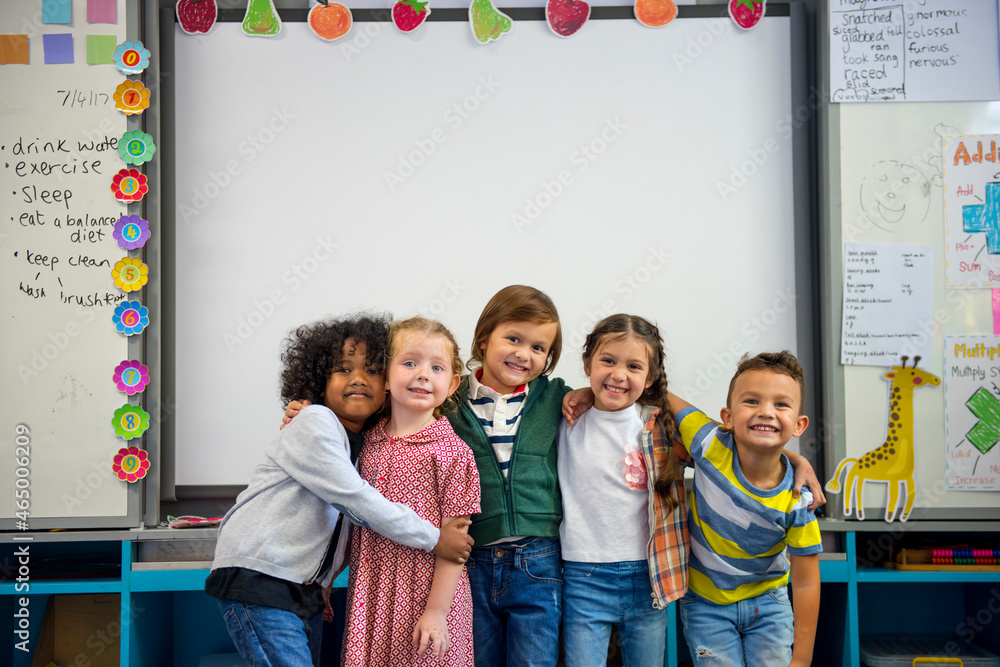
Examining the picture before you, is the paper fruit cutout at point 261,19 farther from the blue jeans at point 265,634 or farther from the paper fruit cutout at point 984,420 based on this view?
the paper fruit cutout at point 984,420

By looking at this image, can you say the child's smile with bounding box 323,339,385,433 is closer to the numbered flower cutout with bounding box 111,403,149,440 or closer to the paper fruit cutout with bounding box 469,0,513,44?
the numbered flower cutout with bounding box 111,403,149,440

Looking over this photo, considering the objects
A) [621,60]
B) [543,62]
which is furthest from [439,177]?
[621,60]

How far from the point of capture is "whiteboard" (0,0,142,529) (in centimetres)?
197

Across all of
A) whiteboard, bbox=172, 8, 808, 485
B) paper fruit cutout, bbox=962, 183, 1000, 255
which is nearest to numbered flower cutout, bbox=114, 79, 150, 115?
whiteboard, bbox=172, 8, 808, 485

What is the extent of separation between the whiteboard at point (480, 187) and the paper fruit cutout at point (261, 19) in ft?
0.11

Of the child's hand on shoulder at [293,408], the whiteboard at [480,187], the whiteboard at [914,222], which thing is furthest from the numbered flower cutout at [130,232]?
the whiteboard at [914,222]

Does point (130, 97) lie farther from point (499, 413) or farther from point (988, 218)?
point (988, 218)

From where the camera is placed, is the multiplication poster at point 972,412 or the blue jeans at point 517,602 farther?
the multiplication poster at point 972,412

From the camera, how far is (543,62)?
7.12 feet

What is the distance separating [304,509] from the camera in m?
1.28

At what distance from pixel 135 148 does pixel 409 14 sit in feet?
3.09

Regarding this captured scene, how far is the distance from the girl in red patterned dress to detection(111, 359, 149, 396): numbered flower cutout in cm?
99

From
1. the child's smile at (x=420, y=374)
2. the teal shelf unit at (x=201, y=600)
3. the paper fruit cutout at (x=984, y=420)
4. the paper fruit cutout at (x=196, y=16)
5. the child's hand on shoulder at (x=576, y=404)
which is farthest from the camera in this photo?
the paper fruit cutout at (x=196, y=16)

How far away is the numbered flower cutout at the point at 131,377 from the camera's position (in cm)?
198
